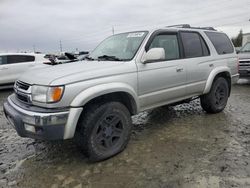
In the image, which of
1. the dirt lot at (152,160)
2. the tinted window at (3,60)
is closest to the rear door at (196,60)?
the dirt lot at (152,160)

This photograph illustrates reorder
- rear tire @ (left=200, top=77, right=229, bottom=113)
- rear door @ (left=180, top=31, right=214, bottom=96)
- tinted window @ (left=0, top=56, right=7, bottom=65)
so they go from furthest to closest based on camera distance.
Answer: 1. tinted window @ (left=0, top=56, right=7, bottom=65)
2. rear tire @ (left=200, top=77, right=229, bottom=113)
3. rear door @ (left=180, top=31, right=214, bottom=96)

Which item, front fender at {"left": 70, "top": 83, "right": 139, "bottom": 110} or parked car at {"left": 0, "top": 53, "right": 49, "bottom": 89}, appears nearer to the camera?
front fender at {"left": 70, "top": 83, "right": 139, "bottom": 110}

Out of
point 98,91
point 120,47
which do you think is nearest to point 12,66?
point 120,47

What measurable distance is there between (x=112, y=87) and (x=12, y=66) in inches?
328

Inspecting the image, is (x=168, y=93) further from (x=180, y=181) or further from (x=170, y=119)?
(x=180, y=181)

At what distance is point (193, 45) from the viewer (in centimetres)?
511

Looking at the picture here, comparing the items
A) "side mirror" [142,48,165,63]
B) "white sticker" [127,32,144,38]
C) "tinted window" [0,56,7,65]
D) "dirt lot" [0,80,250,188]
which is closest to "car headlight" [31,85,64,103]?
"dirt lot" [0,80,250,188]

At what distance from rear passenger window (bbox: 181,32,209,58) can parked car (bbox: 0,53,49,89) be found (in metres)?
7.84

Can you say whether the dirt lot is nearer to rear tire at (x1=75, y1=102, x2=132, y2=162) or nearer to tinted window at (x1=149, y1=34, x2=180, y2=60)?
rear tire at (x1=75, y1=102, x2=132, y2=162)

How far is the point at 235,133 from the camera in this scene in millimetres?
4555

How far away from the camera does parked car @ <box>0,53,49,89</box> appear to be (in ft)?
33.9

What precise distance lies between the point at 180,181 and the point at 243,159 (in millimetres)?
1116

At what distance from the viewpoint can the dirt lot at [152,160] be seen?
3.10 m

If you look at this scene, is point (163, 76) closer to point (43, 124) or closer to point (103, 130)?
point (103, 130)
